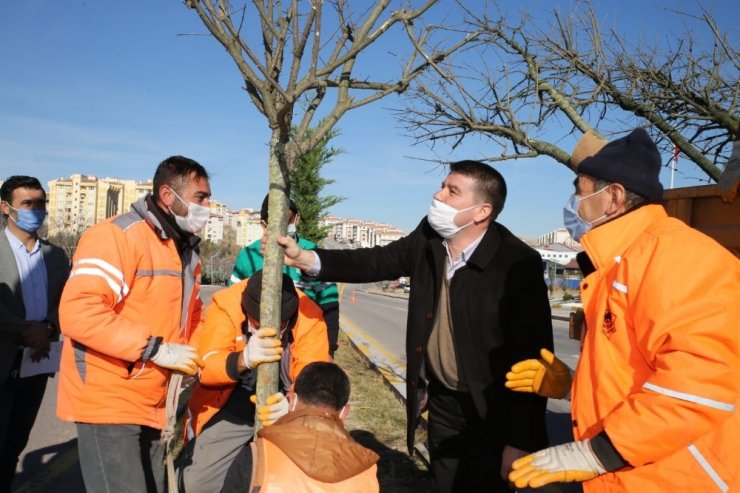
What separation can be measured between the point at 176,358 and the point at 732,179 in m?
3.08

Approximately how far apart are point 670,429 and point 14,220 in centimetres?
419

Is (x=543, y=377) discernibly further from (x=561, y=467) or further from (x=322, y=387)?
(x=322, y=387)

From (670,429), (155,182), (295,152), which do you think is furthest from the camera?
(155,182)

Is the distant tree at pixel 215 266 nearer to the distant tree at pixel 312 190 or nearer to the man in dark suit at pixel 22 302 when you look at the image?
the distant tree at pixel 312 190

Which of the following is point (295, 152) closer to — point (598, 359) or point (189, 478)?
point (598, 359)

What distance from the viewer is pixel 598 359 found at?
2.02 m

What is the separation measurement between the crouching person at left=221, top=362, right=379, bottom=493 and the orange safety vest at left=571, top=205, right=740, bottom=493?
0.82m

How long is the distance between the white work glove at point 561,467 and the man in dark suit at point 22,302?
317cm

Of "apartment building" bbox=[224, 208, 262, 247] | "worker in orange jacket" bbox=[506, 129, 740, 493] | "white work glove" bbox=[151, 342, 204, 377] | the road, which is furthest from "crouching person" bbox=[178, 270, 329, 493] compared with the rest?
"apartment building" bbox=[224, 208, 262, 247]

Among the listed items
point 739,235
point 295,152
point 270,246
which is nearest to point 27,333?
point 270,246

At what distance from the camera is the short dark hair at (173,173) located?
301 centimetres

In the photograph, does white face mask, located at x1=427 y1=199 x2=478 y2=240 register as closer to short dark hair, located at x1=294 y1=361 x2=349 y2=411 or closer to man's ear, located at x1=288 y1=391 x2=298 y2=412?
short dark hair, located at x1=294 y1=361 x2=349 y2=411

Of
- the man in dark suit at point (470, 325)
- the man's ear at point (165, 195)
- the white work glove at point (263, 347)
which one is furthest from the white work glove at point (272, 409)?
the man's ear at point (165, 195)

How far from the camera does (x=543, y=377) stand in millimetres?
2656
